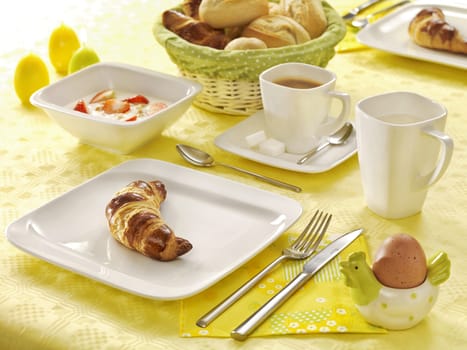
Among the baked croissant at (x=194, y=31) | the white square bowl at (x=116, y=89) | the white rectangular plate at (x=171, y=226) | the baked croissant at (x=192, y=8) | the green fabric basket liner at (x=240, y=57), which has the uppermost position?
the baked croissant at (x=192, y=8)

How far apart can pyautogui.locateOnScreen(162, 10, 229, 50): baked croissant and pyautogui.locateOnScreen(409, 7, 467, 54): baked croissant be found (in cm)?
47

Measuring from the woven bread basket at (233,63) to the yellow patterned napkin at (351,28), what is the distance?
239 millimetres

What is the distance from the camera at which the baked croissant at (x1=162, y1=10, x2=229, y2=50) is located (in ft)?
4.79

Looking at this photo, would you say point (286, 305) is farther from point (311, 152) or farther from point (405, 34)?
point (405, 34)

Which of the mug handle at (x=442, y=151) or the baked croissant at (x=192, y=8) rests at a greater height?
the baked croissant at (x=192, y=8)

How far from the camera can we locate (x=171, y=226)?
1.08 metres

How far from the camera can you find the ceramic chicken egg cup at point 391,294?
0.85 meters

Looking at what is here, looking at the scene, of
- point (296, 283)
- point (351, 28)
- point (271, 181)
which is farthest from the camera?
point (351, 28)

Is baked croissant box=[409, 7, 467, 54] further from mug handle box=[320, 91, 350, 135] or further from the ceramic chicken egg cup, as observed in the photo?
the ceramic chicken egg cup

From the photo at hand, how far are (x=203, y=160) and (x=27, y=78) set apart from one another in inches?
18.6

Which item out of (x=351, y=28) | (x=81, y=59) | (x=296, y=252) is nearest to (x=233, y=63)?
(x=81, y=59)

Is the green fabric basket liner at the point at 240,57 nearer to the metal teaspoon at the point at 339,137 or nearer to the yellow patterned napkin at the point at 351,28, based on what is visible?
the metal teaspoon at the point at 339,137

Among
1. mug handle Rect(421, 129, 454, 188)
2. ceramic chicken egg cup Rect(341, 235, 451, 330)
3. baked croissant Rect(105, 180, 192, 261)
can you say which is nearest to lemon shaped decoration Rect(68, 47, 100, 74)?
baked croissant Rect(105, 180, 192, 261)

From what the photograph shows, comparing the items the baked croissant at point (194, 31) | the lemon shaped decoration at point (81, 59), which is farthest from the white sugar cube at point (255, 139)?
the lemon shaped decoration at point (81, 59)
